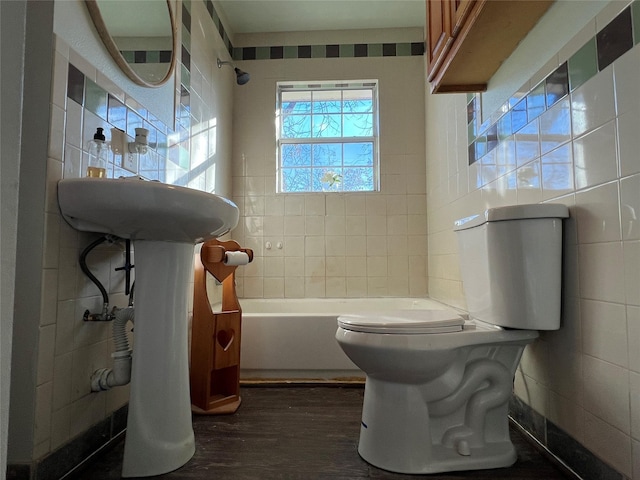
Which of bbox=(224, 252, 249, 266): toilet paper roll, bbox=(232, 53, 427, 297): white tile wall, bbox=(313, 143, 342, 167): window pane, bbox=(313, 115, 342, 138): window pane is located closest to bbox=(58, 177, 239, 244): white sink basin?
bbox=(224, 252, 249, 266): toilet paper roll

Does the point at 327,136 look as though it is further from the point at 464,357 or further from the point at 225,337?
the point at 464,357

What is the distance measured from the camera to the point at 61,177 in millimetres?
1133

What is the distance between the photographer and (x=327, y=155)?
304 cm

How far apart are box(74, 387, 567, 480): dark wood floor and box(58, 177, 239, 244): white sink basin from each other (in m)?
0.73

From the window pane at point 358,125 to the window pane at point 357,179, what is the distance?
0.28m

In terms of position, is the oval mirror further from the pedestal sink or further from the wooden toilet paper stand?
the wooden toilet paper stand

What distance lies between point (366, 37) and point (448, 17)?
1.64 metres

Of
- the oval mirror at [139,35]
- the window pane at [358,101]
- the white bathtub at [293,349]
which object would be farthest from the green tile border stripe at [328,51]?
the white bathtub at [293,349]

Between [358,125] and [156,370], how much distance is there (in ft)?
7.91

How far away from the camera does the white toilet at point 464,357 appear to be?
1.16 meters

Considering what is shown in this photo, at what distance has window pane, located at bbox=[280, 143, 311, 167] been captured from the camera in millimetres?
3018

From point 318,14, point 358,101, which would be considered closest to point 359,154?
point 358,101

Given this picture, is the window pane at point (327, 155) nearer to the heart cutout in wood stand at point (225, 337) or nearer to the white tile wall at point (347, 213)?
the white tile wall at point (347, 213)

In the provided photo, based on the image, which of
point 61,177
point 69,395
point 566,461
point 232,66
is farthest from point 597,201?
point 232,66
